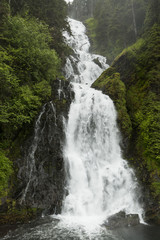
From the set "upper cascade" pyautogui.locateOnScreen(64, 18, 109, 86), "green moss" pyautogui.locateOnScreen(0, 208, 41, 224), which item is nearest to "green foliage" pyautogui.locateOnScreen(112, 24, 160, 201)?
"upper cascade" pyautogui.locateOnScreen(64, 18, 109, 86)

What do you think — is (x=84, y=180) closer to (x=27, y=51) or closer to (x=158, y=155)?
(x=158, y=155)

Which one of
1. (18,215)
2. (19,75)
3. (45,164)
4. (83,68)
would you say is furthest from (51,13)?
(18,215)

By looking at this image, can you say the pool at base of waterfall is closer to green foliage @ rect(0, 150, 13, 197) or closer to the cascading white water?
the cascading white water

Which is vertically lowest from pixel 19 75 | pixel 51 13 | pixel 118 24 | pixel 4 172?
pixel 4 172

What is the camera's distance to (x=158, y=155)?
9.34m

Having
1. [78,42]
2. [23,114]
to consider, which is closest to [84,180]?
[23,114]

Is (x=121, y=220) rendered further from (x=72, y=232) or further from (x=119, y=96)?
(x=119, y=96)

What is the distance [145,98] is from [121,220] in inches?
328

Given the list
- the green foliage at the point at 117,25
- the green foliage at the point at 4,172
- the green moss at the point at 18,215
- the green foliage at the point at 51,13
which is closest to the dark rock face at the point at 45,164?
the green moss at the point at 18,215

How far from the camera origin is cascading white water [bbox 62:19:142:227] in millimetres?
8414

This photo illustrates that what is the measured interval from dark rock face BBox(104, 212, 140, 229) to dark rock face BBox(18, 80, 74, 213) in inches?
104

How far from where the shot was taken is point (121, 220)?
25.0 feet

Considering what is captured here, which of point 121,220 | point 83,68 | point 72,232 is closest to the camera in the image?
point 72,232

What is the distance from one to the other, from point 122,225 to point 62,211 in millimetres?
3028
